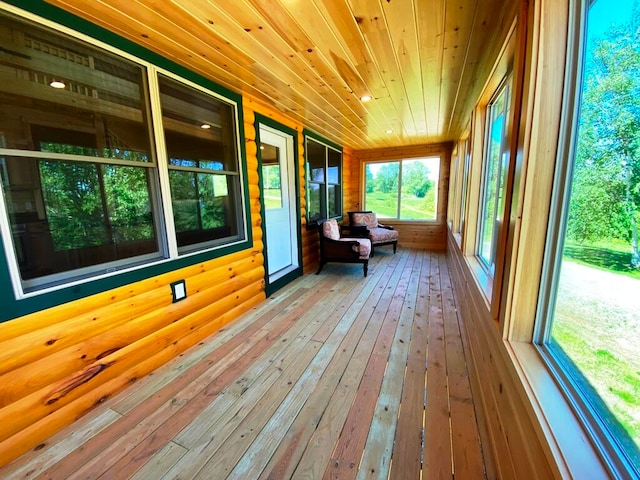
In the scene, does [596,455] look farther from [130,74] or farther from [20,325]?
[130,74]

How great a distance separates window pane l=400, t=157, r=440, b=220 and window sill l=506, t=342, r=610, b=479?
5284mm

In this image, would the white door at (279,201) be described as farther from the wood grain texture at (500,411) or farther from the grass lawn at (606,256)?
the grass lawn at (606,256)

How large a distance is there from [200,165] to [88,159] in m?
0.83

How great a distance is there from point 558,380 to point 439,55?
2116 mm

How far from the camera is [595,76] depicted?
0.78 m

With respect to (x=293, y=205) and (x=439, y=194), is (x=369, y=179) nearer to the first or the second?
(x=439, y=194)

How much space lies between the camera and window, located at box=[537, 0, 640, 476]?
599 millimetres

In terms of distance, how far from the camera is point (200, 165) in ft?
7.56

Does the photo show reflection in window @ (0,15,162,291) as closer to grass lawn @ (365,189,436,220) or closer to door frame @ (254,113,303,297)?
door frame @ (254,113,303,297)

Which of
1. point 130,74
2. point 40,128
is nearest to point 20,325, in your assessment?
point 40,128

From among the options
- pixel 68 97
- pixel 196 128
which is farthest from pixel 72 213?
pixel 196 128

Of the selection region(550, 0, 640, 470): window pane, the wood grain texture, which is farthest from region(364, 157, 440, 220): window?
region(550, 0, 640, 470): window pane

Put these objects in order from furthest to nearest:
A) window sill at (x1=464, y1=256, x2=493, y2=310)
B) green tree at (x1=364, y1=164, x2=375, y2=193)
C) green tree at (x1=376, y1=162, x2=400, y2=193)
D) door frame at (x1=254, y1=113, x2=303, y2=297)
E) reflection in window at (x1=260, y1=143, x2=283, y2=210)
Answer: green tree at (x1=364, y1=164, x2=375, y2=193)
green tree at (x1=376, y1=162, x2=400, y2=193)
reflection in window at (x1=260, y1=143, x2=283, y2=210)
door frame at (x1=254, y1=113, x2=303, y2=297)
window sill at (x1=464, y1=256, x2=493, y2=310)

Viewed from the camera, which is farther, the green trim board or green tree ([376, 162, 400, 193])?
green tree ([376, 162, 400, 193])
